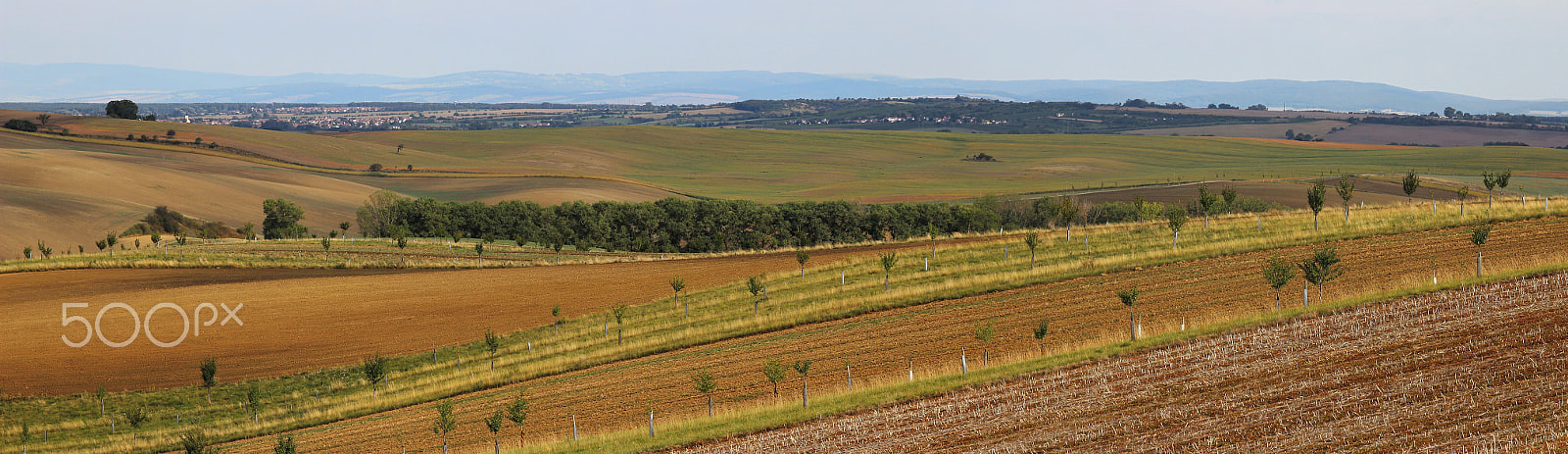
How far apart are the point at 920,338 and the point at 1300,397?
14.6 metres

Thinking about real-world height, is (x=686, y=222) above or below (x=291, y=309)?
below

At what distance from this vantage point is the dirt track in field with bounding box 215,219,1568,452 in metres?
28.5

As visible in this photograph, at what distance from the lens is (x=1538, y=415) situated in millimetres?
16562

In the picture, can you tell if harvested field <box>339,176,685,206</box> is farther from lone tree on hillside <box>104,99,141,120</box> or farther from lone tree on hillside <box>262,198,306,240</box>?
lone tree on hillside <box>104,99,141,120</box>

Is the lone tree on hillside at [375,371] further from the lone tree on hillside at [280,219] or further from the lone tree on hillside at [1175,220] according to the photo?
the lone tree on hillside at [280,219]

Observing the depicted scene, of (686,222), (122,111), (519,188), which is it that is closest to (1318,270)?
(686,222)

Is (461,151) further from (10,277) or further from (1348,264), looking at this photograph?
(1348,264)

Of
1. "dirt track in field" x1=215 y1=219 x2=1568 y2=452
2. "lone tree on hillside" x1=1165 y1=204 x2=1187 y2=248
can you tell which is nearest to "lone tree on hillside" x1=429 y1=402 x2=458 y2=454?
"dirt track in field" x1=215 y1=219 x2=1568 y2=452

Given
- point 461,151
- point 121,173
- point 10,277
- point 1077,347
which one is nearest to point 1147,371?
point 1077,347

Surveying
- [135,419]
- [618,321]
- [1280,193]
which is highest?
[1280,193]

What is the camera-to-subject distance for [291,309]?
48500 mm

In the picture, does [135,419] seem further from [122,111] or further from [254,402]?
[122,111]

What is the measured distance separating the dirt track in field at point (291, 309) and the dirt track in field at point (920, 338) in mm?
10426

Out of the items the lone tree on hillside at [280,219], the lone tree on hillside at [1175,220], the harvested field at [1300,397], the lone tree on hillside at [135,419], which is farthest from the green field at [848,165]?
the harvested field at [1300,397]
